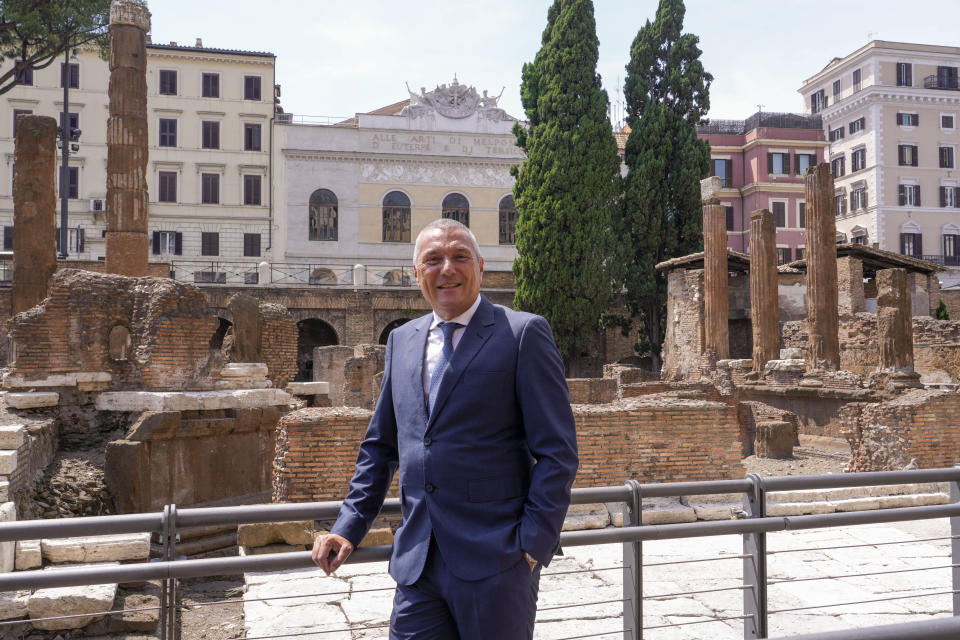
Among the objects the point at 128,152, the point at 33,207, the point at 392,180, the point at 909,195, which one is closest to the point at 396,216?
the point at 392,180

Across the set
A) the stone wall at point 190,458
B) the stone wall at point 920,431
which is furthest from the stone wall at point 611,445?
the stone wall at point 920,431

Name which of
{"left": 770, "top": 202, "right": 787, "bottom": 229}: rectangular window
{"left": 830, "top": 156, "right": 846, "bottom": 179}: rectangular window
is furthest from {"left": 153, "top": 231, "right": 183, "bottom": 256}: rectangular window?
{"left": 830, "top": 156, "right": 846, "bottom": 179}: rectangular window

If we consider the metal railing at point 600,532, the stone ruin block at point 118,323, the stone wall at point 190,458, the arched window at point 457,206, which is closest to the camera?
the metal railing at point 600,532

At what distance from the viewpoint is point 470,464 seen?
2262 millimetres

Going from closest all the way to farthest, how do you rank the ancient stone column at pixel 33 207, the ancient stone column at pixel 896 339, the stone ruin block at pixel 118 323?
the stone ruin block at pixel 118 323 < the ancient stone column at pixel 33 207 < the ancient stone column at pixel 896 339

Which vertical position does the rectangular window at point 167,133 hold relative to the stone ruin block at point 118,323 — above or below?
above

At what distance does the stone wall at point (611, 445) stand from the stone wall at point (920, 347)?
1468 centimetres

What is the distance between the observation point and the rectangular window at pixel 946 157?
4309cm

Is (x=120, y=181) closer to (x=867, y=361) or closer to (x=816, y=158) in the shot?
(x=867, y=361)

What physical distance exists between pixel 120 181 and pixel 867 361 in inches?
750

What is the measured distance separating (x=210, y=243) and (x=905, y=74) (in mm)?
37832

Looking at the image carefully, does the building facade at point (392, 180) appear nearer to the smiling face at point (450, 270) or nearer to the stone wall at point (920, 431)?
the stone wall at point (920, 431)

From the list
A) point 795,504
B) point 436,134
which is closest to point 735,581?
point 795,504

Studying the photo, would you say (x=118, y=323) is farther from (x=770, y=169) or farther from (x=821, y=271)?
(x=770, y=169)
